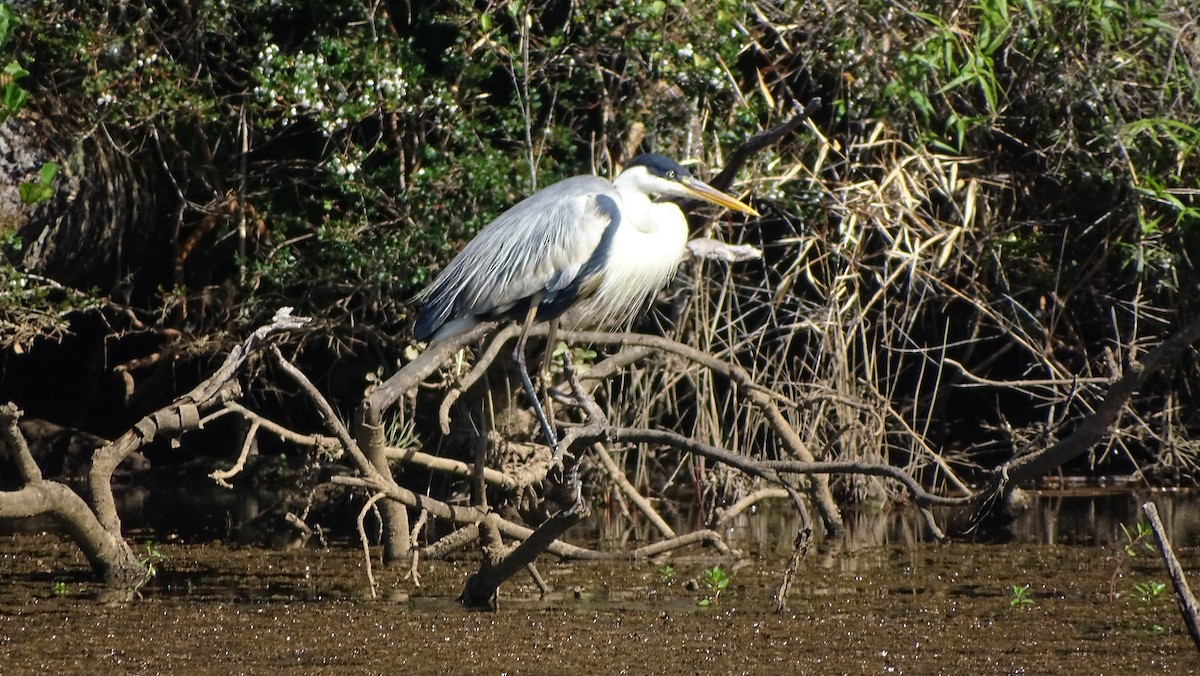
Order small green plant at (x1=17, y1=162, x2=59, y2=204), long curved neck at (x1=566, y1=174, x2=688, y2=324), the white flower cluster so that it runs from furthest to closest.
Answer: the white flower cluster
long curved neck at (x1=566, y1=174, x2=688, y2=324)
small green plant at (x1=17, y1=162, x2=59, y2=204)

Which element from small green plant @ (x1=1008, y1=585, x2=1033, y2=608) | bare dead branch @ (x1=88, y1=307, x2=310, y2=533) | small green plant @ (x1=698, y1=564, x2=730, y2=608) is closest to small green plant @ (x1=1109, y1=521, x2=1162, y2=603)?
small green plant @ (x1=1008, y1=585, x2=1033, y2=608)

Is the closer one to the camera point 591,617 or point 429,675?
point 429,675

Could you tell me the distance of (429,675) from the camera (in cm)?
368

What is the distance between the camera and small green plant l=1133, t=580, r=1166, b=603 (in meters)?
4.43

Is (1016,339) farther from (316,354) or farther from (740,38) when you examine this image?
(316,354)

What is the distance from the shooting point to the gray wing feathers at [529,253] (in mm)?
5266

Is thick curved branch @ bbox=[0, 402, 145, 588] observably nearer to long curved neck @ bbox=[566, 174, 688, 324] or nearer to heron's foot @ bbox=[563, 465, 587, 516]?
heron's foot @ bbox=[563, 465, 587, 516]

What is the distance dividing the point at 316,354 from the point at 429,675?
151 inches

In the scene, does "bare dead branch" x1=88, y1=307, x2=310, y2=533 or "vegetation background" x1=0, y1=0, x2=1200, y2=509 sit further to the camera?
"vegetation background" x1=0, y1=0, x2=1200, y2=509

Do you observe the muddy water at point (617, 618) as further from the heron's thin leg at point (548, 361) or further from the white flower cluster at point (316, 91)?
the white flower cluster at point (316, 91)

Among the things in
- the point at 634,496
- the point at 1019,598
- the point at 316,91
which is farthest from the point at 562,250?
the point at 1019,598

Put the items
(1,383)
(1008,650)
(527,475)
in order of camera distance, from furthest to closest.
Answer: (1,383)
(527,475)
(1008,650)

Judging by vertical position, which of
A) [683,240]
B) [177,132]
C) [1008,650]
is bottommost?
[1008,650]

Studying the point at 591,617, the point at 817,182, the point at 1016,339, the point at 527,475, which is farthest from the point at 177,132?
the point at 1016,339
